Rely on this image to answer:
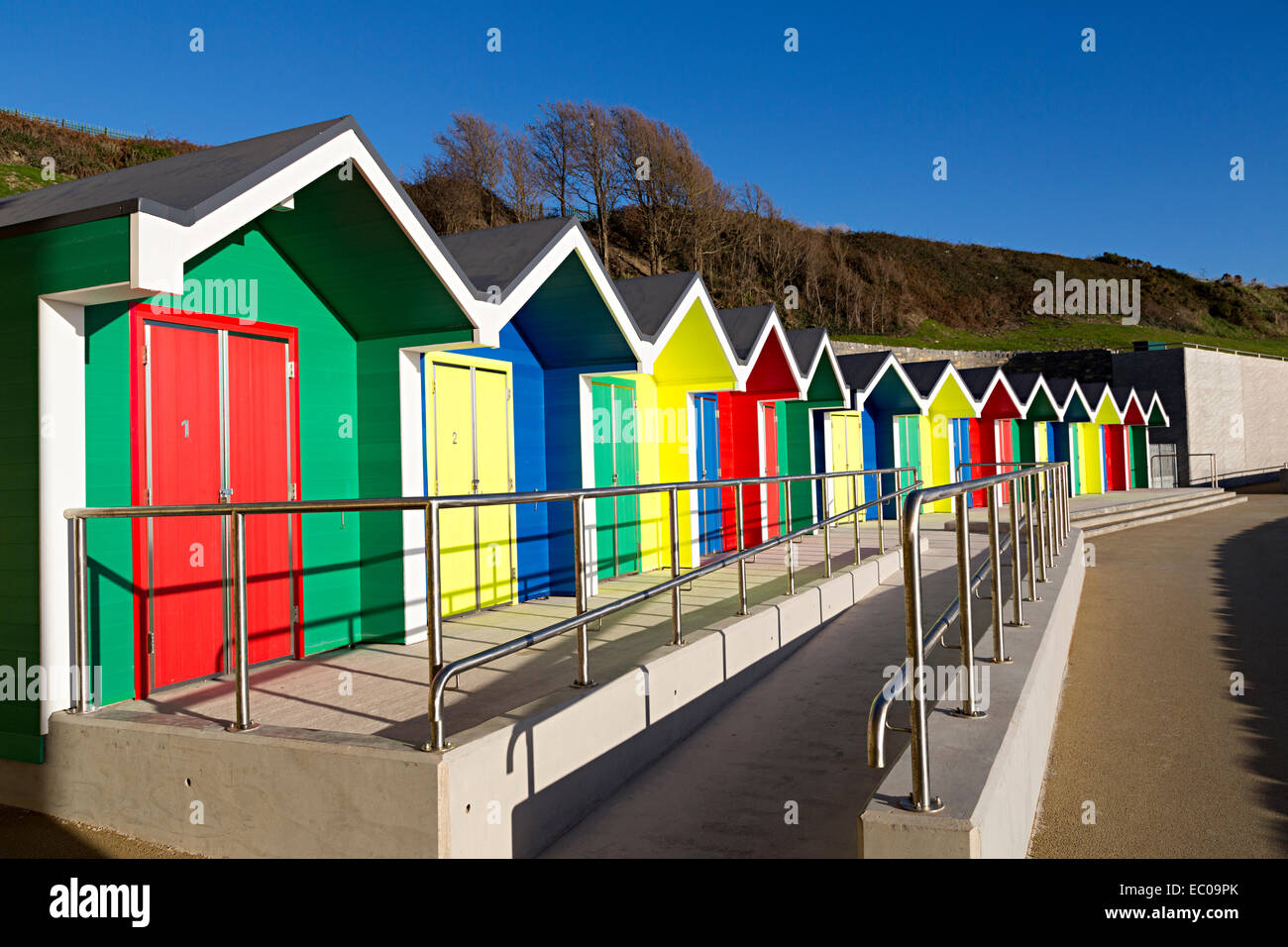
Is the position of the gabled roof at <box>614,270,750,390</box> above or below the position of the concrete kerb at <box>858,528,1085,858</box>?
above

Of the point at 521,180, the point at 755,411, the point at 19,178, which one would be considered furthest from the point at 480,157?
the point at 755,411

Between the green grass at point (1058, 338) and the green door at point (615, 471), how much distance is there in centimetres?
3536

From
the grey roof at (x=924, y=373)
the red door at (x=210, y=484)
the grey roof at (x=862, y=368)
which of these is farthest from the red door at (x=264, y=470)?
the grey roof at (x=924, y=373)

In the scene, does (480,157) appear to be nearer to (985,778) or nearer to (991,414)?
(991,414)

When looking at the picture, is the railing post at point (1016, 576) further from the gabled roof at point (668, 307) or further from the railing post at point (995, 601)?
the gabled roof at point (668, 307)

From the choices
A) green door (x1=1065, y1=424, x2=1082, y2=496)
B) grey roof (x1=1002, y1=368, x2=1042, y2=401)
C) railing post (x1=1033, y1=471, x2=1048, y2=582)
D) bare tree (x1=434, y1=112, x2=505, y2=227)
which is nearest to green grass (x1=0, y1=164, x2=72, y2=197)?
bare tree (x1=434, y1=112, x2=505, y2=227)

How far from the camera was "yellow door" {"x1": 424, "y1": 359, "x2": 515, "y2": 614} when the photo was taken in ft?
23.9

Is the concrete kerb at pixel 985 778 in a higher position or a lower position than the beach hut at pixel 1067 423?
lower

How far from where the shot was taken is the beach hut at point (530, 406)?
7238 millimetres

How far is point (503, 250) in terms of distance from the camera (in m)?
7.42

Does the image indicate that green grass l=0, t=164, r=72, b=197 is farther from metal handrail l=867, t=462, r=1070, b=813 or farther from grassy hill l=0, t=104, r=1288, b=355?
metal handrail l=867, t=462, r=1070, b=813

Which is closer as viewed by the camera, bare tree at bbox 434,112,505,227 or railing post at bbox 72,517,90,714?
railing post at bbox 72,517,90,714

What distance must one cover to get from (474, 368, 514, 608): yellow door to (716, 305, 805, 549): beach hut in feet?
11.8

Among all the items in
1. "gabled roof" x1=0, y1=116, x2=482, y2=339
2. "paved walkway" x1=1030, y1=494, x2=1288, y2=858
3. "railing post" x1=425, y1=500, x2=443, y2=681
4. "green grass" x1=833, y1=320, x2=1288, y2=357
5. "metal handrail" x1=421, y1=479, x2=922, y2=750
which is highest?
"green grass" x1=833, y1=320, x2=1288, y2=357
